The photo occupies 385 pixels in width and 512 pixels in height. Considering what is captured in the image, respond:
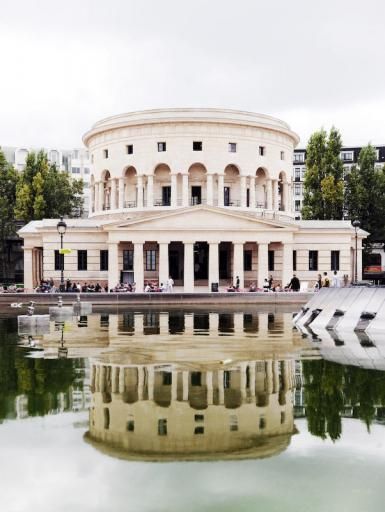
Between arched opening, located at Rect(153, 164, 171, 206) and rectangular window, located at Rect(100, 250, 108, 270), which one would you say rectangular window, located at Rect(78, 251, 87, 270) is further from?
arched opening, located at Rect(153, 164, 171, 206)

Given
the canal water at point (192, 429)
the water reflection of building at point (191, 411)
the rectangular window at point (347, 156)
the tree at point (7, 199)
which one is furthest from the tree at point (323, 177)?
the water reflection of building at point (191, 411)

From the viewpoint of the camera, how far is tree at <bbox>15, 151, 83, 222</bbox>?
7612 cm

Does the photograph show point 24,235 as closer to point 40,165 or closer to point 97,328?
point 40,165

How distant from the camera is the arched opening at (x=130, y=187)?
216 ft

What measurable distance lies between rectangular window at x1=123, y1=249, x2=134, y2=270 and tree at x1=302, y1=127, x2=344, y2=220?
22950 millimetres

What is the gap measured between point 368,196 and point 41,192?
34948 millimetres

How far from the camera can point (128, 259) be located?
5828cm

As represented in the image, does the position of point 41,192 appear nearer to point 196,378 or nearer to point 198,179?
point 198,179

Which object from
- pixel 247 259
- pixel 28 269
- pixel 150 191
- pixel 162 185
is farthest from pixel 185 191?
pixel 28 269

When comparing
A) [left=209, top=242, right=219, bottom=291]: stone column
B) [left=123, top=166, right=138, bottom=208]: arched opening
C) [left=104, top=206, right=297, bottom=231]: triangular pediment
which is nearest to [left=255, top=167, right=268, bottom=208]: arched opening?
[left=104, top=206, right=297, bottom=231]: triangular pediment

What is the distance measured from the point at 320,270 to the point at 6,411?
50.4 meters

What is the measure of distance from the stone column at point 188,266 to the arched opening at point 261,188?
43.7 ft

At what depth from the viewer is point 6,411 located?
10758mm

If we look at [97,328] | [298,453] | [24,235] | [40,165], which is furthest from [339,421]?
[40,165]
